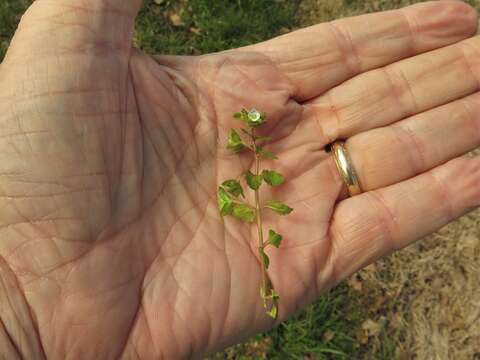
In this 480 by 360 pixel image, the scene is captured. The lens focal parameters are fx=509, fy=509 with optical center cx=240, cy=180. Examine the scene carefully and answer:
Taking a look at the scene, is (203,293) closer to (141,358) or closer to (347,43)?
(141,358)

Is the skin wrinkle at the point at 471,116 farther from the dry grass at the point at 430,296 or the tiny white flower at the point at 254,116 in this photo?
the tiny white flower at the point at 254,116

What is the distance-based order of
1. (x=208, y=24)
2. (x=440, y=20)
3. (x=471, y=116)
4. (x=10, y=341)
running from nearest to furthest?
1. (x=10, y=341)
2. (x=471, y=116)
3. (x=440, y=20)
4. (x=208, y=24)

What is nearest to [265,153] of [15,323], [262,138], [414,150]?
[262,138]

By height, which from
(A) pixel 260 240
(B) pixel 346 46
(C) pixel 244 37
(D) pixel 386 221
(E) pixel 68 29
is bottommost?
(D) pixel 386 221

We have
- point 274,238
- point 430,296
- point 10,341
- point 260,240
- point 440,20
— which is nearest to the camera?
point 10,341

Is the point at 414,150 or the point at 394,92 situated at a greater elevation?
the point at 394,92

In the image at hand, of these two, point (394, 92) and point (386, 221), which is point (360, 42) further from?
point (386, 221)

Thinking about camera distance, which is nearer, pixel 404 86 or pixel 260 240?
pixel 260 240

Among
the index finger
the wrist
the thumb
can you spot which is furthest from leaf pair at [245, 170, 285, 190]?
the wrist
